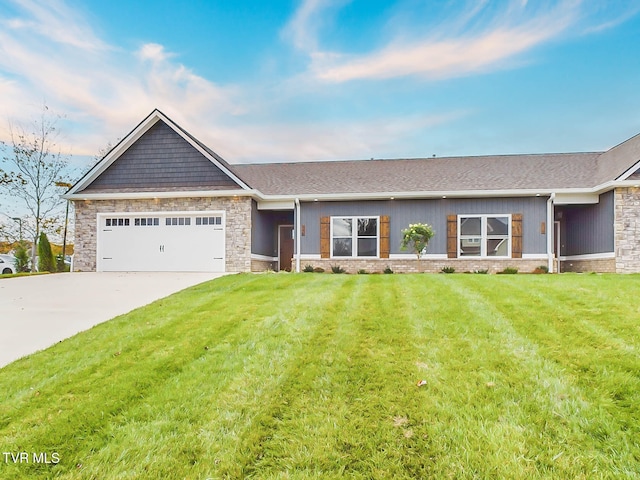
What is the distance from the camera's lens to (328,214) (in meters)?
14.3

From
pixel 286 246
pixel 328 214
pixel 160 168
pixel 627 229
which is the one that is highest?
pixel 160 168

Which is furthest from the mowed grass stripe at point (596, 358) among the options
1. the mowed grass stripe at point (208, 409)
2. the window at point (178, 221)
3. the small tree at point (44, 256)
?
the small tree at point (44, 256)

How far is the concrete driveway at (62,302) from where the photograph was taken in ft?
18.3

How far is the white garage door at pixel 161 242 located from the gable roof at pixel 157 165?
3.69ft

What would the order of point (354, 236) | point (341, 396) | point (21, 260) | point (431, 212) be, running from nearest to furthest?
point (341, 396)
point (431, 212)
point (354, 236)
point (21, 260)

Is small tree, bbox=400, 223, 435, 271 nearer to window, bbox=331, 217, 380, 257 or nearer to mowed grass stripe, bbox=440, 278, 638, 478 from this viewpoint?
window, bbox=331, 217, 380, 257

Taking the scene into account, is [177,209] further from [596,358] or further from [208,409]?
[596,358]

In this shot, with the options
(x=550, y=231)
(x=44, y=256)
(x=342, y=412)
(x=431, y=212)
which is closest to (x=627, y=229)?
(x=550, y=231)

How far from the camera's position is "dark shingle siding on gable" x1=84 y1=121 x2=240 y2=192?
1397 cm

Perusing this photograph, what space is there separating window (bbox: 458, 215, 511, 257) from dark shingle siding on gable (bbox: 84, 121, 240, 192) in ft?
29.8

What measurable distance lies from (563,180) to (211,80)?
13987 mm

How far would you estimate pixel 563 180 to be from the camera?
45.2 ft

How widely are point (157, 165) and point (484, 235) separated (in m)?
12.7

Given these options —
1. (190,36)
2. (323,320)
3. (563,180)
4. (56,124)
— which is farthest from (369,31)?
(56,124)
